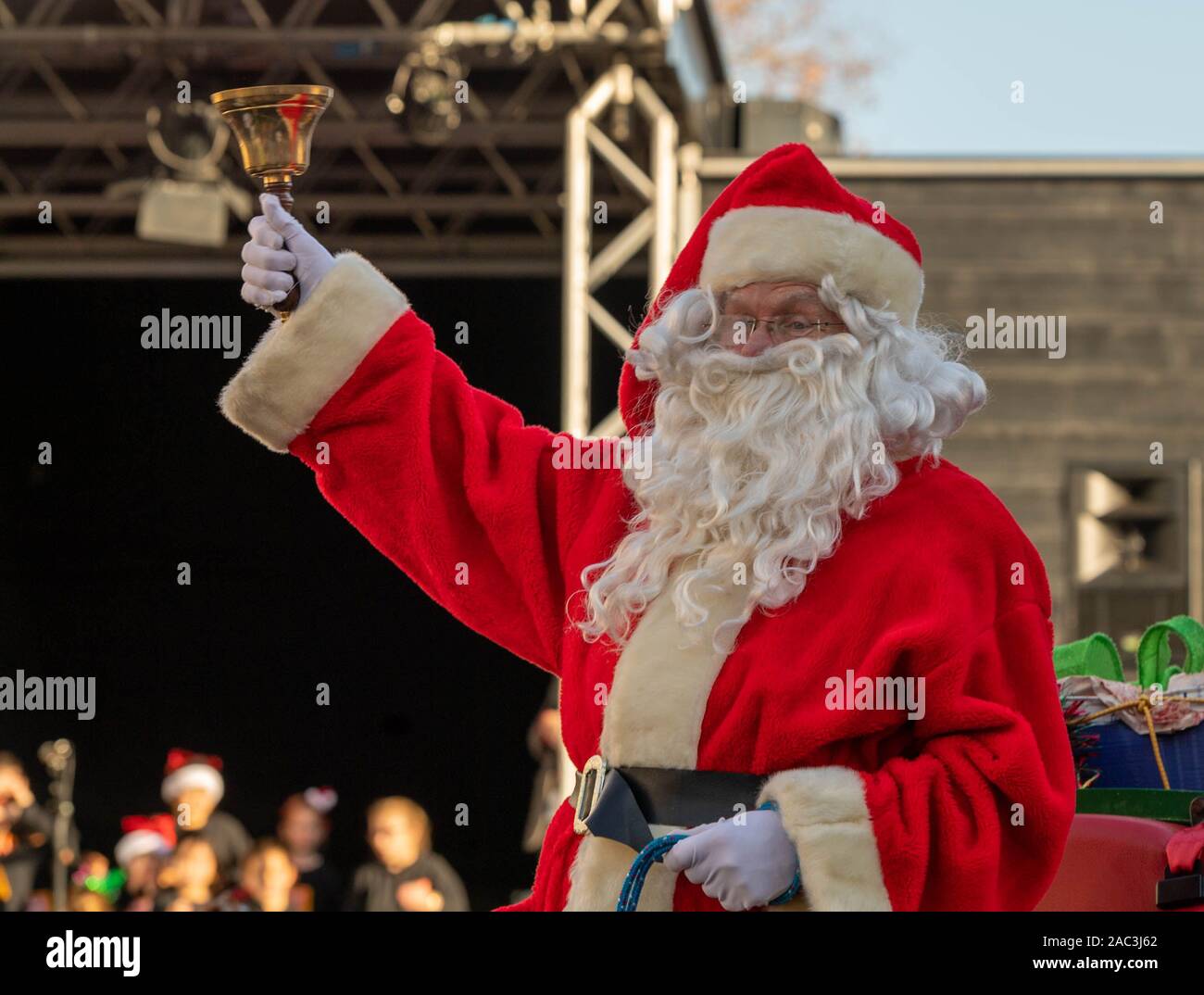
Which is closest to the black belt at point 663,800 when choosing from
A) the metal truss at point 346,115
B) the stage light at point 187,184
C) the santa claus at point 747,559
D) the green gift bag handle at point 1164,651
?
the santa claus at point 747,559

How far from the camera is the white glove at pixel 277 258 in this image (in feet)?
7.86

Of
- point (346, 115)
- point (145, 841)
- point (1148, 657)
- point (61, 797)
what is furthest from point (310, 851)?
point (1148, 657)

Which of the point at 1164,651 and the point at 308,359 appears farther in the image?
the point at 1164,651

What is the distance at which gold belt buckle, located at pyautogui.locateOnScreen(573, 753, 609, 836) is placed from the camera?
230 cm

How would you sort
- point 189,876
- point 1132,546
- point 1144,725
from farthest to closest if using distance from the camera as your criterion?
point 1132,546
point 189,876
point 1144,725

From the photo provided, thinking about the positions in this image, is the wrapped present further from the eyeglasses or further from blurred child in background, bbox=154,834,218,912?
blurred child in background, bbox=154,834,218,912

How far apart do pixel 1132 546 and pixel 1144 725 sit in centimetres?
575

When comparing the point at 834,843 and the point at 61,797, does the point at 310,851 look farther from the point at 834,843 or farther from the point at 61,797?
the point at 834,843

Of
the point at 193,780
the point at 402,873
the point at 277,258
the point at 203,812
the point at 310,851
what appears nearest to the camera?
the point at 277,258

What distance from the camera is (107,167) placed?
29.0 ft

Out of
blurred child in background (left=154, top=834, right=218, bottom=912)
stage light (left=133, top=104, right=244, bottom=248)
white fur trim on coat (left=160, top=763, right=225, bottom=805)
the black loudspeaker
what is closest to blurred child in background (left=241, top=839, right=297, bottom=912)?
blurred child in background (left=154, top=834, right=218, bottom=912)

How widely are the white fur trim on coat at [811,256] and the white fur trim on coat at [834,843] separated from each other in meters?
0.66

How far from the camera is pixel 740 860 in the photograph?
2.14 meters
